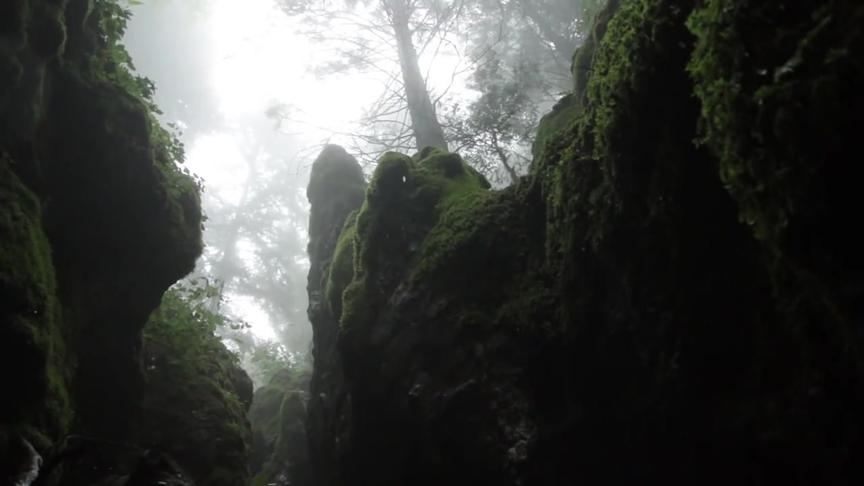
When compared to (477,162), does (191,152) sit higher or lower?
higher

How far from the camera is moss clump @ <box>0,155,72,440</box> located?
4688mm

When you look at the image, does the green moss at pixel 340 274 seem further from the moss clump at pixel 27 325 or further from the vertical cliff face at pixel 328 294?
the moss clump at pixel 27 325

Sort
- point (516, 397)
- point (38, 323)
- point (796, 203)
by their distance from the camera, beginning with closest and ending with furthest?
point (796, 203) → point (38, 323) → point (516, 397)

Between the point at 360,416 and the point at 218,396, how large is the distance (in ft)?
8.93

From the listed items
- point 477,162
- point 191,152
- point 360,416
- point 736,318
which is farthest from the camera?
point 191,152

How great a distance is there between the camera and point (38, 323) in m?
5.02

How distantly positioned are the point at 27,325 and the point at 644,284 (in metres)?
4.89

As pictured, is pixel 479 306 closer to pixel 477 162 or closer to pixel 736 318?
pixel 736 318

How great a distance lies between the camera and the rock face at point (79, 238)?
186 inches

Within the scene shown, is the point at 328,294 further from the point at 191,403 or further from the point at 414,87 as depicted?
the point at 414,87

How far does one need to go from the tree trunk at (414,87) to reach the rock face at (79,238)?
18.6 feet

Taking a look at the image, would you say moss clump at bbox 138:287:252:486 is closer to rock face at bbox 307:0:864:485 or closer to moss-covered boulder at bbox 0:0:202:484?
moss-covered boulder at bbox 0:0:202:484

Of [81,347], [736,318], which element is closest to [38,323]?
[81,347]

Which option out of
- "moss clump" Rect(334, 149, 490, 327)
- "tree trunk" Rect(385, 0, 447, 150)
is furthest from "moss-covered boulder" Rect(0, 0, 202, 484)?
→ "tree trunk" Rect(385, 0, 447, 150)
